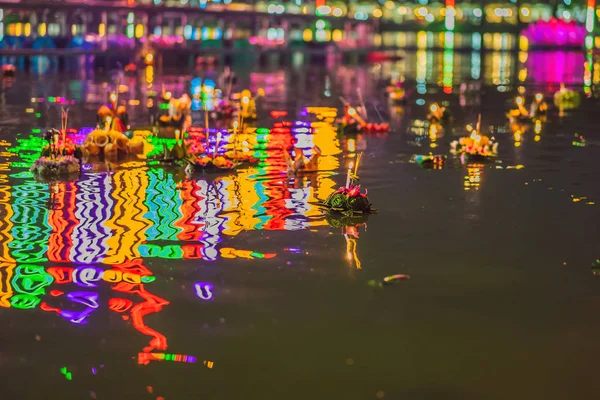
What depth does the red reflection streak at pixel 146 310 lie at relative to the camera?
391 inches

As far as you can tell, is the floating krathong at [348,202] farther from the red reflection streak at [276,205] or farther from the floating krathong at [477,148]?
the floating krathong at [477,148]

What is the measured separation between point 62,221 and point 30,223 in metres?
0.43

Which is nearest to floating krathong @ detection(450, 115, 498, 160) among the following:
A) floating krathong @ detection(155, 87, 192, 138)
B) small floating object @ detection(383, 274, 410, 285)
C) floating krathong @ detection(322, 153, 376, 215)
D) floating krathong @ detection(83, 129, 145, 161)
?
floating krathong @ detection(83, 129, 145, 161)

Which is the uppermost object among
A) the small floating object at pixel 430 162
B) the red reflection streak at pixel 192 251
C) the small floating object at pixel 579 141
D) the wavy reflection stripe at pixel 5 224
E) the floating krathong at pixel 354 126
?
the floating krathong at pixel 354 126

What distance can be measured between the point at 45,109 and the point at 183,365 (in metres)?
28.8

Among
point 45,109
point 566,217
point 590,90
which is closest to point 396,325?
point 566,217

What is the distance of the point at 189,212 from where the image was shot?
630 inches

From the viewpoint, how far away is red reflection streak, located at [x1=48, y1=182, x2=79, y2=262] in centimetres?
1324

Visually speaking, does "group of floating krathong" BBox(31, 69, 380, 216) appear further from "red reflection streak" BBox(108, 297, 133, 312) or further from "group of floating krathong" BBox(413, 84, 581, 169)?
"red reflection streak" BBox(108, 297, 133, 312)

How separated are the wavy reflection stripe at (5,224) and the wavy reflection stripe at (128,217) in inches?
47.1

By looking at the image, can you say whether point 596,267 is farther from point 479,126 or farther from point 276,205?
point 479,126

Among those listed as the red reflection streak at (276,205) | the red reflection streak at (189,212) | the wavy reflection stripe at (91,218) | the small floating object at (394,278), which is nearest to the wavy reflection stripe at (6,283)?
the wavy reflection stripe at (91,218)

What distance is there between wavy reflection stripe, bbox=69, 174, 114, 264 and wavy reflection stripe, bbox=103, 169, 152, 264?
0.39 ft

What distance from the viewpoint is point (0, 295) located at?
447 inches
